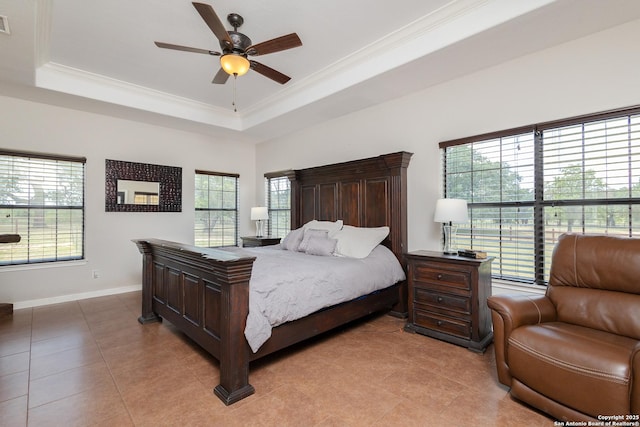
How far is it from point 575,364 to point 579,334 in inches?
10.2

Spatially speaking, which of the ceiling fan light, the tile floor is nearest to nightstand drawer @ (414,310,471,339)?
the tile floor

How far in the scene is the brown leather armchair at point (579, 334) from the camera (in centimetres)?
154

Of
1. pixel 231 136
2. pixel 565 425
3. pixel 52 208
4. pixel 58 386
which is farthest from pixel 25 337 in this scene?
pixel 565 425

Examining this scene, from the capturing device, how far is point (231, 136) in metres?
5.88

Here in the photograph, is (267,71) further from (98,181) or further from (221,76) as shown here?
(98,181)

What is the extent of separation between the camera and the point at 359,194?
4.18 meters

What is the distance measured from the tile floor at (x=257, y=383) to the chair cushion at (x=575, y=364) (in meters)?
0.26

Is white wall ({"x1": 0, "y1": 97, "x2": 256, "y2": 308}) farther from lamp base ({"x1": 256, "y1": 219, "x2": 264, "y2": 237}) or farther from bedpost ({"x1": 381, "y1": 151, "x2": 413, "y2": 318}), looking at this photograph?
bedpost ({"x1": 381, "y1": 151, "x2": 413, "y2": 318})

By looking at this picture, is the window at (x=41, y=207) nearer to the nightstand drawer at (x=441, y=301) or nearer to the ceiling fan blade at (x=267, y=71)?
the ceiling fan blade at (x=267, y=71)

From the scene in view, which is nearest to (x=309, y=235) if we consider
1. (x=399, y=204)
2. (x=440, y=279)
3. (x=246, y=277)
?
(x=399, y=204)

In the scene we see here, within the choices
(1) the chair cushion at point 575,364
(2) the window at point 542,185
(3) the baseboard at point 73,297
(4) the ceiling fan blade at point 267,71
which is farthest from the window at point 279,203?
(1) the chair cushion at point 575,364

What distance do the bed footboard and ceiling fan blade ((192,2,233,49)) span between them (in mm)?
1682

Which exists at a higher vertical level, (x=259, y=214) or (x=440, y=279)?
(x=259, y=214)

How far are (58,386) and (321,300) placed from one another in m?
2.00
